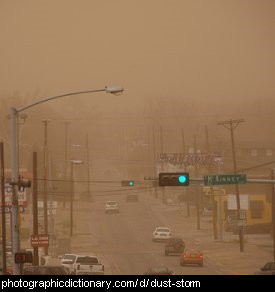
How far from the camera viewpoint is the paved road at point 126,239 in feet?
232

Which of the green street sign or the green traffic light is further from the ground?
the green street sign

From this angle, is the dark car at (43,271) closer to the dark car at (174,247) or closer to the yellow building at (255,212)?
the dark car at (174,247)

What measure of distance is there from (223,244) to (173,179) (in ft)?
142

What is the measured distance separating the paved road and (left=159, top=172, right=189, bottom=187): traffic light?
A: 17.1 meters

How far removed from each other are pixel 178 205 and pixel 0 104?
70916mm

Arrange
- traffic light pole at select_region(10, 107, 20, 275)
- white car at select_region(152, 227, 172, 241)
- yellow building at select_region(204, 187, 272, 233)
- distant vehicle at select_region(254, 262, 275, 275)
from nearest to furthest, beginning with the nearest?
1. traffic light pole at select_region(10, 107, 20, 275)
2. distant vehicle at select_region(254, 262, 275, 275)
3. white car at select_region(152, 227, 172, 241)
4. yellow building at select_region(204, 187, 272, 233)

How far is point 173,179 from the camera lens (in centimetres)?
4744

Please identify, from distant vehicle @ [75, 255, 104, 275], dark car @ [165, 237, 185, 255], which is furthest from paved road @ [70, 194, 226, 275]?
distant vehicle @ [75, 255, 104, 275]

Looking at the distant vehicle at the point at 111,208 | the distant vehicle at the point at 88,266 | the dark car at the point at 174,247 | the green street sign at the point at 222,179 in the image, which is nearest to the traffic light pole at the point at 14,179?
the green street sign at the point at 222,179

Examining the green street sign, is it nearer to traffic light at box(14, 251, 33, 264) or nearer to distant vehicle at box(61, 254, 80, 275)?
distant vehicle at box(61, 254, 80, 275)

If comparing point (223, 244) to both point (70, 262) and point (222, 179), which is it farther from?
point (222, 179)

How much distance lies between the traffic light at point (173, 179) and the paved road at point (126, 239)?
56.1 feet

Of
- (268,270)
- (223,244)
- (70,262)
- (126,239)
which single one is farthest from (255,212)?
(268,270)

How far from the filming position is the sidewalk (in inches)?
2874
